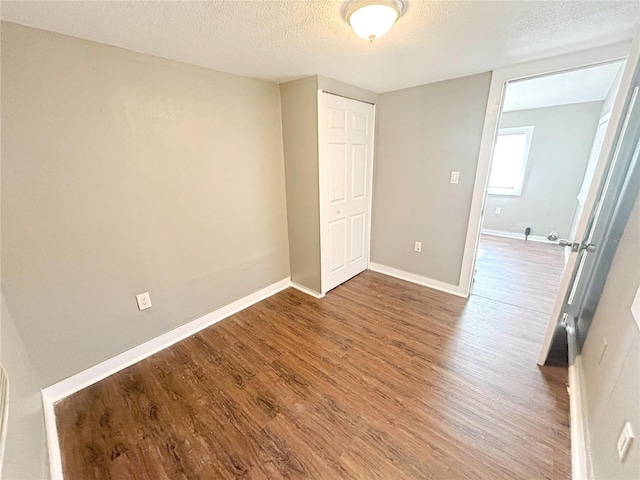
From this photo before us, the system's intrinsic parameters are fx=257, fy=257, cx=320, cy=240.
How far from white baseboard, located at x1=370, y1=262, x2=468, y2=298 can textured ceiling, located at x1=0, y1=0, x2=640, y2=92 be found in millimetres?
1997

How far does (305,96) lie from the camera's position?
224 cm

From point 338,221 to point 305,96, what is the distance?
3.94 feet

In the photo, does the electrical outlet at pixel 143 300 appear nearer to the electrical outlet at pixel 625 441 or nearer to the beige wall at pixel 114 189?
the beige wall at pixel 114 189

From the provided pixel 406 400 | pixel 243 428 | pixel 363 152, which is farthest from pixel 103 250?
pixel 363 152

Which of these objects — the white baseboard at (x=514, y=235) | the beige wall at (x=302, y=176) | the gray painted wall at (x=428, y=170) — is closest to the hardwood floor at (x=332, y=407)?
the beige wall at (x=302, y=176)

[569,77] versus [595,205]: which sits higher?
[569,77]

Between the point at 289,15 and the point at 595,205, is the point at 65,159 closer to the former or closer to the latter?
the point at 289,15

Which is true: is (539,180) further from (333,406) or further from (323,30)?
(333,406)

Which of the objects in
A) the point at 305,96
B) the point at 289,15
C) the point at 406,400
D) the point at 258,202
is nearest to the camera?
the point at 289,15

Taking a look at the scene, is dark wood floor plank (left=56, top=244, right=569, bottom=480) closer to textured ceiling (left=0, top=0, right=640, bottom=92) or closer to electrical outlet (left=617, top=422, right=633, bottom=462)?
electrical outlet (left=617, top=422, right=633, bottom=462)

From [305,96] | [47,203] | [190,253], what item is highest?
[305,96]

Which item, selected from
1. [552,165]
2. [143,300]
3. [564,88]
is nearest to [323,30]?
[143,300]

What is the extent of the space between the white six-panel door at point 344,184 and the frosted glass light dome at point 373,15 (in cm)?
100

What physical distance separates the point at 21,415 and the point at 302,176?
222 centimetres
